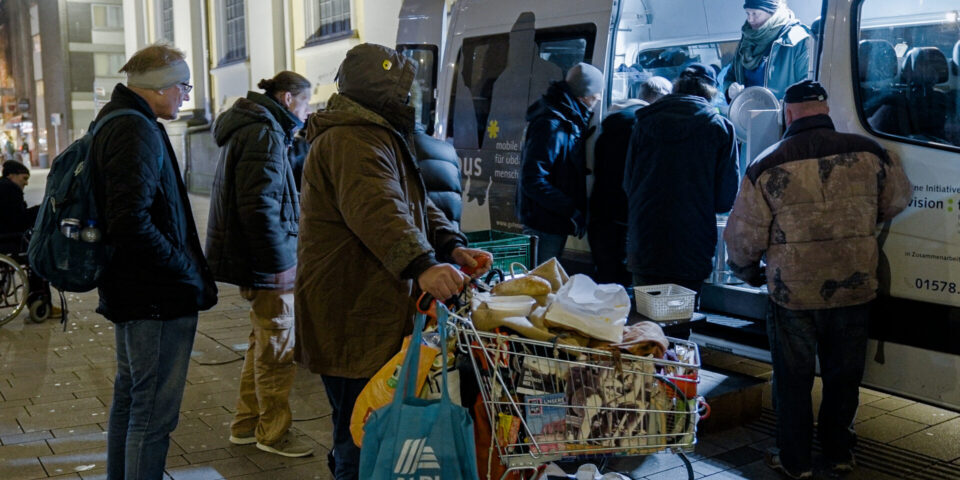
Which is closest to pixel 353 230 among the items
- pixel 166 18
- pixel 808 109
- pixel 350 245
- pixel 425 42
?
pixel 350 245

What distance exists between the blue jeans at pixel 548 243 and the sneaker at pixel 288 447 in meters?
2.15

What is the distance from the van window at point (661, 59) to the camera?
798 cm

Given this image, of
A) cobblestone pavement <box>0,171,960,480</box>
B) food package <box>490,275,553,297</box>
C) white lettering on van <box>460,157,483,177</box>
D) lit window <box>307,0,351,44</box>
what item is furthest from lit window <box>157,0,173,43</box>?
food package <box>490,275,553,297</box>

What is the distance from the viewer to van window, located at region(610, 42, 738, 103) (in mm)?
7980

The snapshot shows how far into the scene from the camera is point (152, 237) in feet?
11.1

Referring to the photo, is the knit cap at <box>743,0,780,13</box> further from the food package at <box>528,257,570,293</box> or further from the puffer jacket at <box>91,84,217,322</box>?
the puffer jacket at <box>91,84,217,322</box>

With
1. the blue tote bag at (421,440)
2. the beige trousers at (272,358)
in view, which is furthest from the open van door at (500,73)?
the blue tote bag at (421,440)

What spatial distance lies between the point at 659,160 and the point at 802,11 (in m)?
3.25

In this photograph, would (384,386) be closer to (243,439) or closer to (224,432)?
(243,439)

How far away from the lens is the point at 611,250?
616cm

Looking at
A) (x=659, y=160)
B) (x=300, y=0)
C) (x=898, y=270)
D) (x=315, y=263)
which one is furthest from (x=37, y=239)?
(x=300, y=0)

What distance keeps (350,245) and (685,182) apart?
2701 mm

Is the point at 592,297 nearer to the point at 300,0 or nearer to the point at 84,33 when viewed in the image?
the point at 300,0

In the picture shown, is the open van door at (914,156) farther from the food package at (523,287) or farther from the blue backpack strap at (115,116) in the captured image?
the blue backpack strap at (115,116)
